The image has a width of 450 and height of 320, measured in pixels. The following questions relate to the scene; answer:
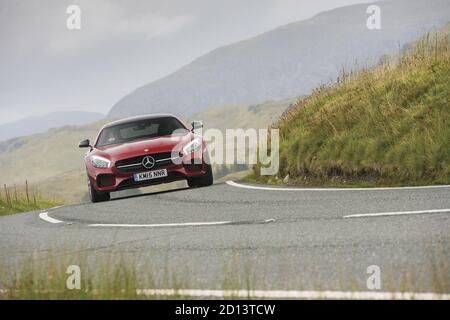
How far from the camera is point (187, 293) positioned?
500 centimetres

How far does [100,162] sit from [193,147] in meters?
1.88

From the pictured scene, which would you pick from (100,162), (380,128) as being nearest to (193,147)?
(100,162)

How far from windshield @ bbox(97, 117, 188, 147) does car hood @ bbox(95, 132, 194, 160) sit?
1.39 feet

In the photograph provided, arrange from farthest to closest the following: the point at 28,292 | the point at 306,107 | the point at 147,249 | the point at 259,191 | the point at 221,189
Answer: the point at 306,107 < the point at 221,189 < the point at 259,191 < the point at 147,249 < the point at 28,292

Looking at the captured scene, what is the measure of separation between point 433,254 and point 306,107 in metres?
12.5

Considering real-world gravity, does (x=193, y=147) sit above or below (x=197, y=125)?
below

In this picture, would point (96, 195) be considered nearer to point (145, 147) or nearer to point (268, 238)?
point (145, 147)

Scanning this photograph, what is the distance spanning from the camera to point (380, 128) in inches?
559

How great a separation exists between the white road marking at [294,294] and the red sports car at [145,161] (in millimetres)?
9024

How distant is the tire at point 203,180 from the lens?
15196 mm

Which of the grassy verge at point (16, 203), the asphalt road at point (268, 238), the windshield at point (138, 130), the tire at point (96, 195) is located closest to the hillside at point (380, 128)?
the asphalt road at point (268, 238)
